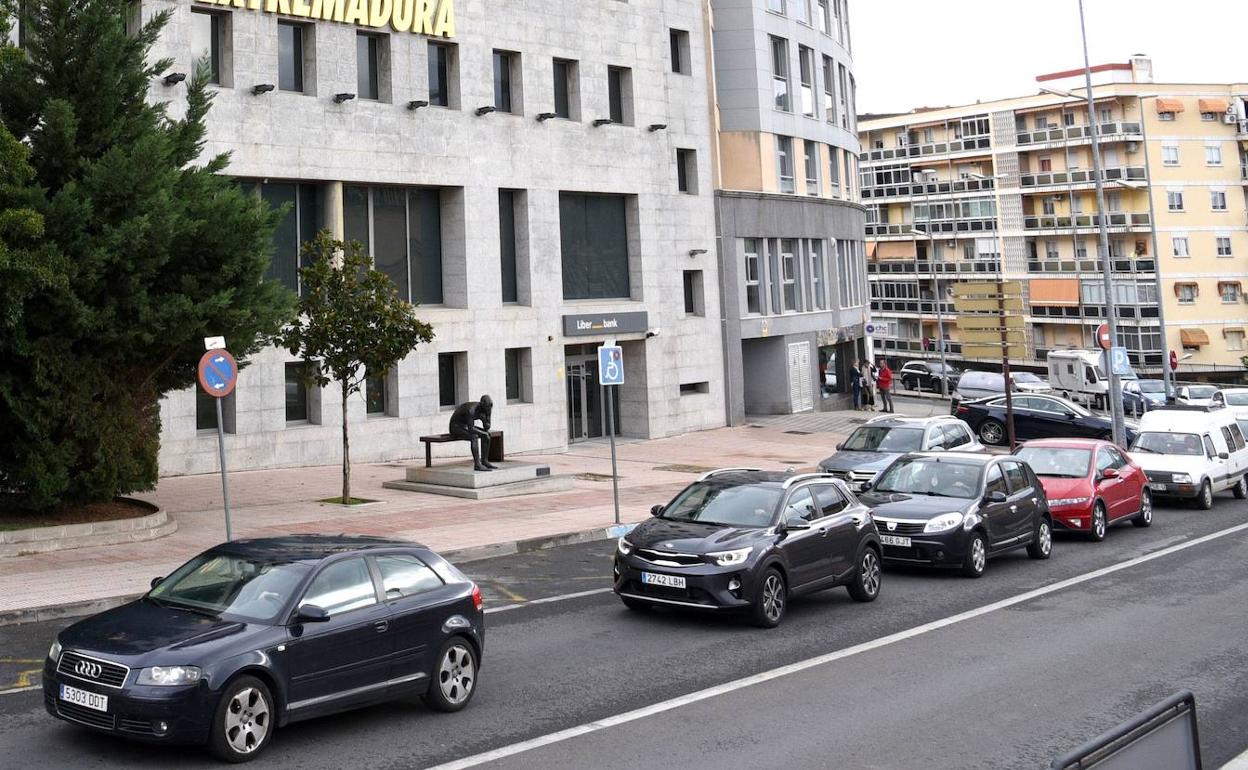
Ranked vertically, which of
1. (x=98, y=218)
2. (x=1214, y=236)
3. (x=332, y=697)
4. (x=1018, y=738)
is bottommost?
(x=1018, y=738)

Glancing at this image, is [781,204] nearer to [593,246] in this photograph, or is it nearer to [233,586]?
[593,246]

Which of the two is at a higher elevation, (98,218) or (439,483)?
(98,218)

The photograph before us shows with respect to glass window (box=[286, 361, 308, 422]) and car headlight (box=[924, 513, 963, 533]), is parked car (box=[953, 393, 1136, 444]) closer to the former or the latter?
glass window (box=[286, 361, 308, 422])

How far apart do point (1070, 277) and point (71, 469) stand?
7319 centimetres

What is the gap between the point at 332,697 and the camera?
28.0 feet

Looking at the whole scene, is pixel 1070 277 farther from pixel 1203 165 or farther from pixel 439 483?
pixel 439 483

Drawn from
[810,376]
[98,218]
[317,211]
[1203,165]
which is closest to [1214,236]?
[1203,165]

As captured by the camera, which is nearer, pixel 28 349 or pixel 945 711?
pixel 945 711

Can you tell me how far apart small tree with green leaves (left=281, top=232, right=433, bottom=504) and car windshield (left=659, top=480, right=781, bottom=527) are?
873 centimetres

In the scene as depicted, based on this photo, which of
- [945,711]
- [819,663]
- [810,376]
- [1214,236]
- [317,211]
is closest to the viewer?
[945,711]

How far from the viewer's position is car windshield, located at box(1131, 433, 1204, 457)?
25.3 meters

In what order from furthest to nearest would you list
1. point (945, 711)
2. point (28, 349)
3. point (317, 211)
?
point (317, 211) → point (28, 349) → point (945, 711)

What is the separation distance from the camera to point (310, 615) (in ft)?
27.3

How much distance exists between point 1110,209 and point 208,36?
216 ft
